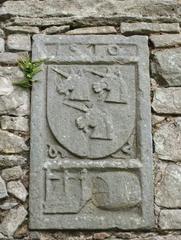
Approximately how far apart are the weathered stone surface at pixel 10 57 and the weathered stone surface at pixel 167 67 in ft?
2.74

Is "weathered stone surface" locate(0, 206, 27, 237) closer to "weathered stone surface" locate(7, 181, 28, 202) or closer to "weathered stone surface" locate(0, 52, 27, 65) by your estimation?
"weathered stone surface" locate(7, 181, 28, 202)

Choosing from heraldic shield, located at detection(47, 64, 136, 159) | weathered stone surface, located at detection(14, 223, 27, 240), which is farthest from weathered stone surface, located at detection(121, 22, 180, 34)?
weathered stone surface, located at detection(14, 223, 27, 240)

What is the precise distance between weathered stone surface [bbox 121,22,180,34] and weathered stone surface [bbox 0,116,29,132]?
2.87 feet

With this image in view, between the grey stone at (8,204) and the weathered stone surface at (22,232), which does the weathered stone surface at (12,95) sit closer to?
the grey stone at (8,204)

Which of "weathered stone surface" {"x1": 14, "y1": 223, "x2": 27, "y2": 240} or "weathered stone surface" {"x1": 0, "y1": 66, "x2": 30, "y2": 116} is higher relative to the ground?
"weathered stone surface" {"x1": 0, "y1": 66, "x2": 30, "y2": 116}

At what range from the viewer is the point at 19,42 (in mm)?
3041

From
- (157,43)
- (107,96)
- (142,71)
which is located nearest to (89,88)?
(107,96)

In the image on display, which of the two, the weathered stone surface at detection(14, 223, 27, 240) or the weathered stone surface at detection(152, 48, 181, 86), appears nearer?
the weathered stone surface at detection(14, 223, 27, 240)

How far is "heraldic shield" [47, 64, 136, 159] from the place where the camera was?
282 cm

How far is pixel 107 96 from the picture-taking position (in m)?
2.92

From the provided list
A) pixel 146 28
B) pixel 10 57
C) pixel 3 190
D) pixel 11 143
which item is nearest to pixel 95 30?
pixel 146 28

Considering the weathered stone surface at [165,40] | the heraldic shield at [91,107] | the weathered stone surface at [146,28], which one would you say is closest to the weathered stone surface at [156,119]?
Result: the heraldic shield at [91,107]

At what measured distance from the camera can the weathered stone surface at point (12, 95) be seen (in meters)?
2.89

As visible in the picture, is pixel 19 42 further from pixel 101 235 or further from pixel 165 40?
pixel 101 235
